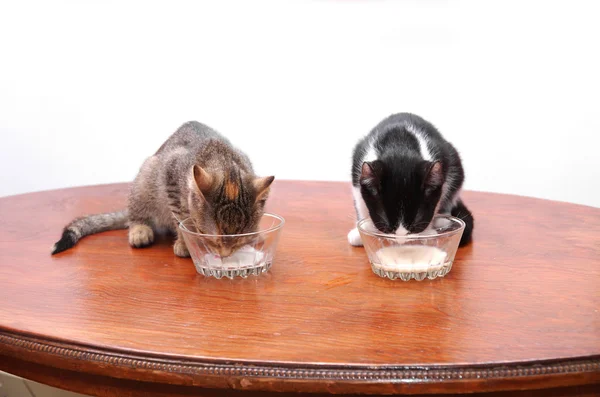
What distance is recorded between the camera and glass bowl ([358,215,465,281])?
136 cm

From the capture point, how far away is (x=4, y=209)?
6.74 feet

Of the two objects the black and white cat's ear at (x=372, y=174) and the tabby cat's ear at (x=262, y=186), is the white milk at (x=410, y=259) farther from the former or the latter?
the tabby cat's ear at (x=262, y=186)

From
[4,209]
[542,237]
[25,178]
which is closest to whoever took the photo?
[542,237]

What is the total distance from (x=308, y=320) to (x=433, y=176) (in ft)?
1.96

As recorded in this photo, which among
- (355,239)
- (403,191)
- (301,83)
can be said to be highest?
(301,83)

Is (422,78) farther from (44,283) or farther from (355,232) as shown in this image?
(44,283)

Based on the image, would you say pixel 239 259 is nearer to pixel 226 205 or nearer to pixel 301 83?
pixel 226 205

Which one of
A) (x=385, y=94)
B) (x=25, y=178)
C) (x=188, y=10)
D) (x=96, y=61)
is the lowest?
(x=25, y=178)

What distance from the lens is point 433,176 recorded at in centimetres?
153

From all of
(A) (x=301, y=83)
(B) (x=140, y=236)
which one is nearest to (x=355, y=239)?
(B) (x=140, y=236)

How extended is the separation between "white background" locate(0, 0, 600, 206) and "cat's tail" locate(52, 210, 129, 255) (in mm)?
1273

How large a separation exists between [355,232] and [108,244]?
28.0 inches

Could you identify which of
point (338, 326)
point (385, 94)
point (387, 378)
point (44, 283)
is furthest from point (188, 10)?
point (387, 378)

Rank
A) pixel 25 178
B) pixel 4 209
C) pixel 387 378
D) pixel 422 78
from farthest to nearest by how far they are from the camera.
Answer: pixel 25 178, pixel 422 78, pixel 4 209, pixel 387 378
